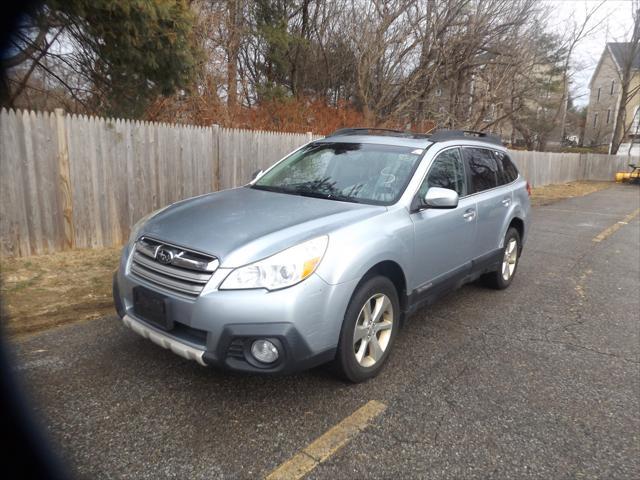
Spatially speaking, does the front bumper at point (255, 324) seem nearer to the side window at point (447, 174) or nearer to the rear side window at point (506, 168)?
the side window at point (447, 174)

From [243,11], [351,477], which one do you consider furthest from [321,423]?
[243,11]

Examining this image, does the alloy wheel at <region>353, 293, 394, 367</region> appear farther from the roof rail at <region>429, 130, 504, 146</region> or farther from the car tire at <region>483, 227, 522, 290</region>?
the car tire at <region>483, 227, 522, 290</region>

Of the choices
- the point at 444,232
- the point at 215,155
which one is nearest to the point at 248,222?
the point at 444,232

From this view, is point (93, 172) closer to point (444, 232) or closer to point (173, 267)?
point (173, 267)

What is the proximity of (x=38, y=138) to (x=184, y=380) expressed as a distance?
4.45 meters

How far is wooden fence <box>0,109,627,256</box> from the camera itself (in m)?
5.85

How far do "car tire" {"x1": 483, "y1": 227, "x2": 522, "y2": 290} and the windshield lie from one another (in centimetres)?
213

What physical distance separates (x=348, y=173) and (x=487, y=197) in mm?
1725

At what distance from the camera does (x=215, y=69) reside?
41.0 feet

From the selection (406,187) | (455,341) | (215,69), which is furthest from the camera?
(215,69)

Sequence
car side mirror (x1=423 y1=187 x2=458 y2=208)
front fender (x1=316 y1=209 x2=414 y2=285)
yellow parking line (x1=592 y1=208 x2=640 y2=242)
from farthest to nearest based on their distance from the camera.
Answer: yellow parking line (x1=592 y1=208 x2=640 y2=242) → car side mirror (x1=423 y1=187 x2=458 y2=208) → front fender (x1=316 y1=209 x2=414 y2=285)

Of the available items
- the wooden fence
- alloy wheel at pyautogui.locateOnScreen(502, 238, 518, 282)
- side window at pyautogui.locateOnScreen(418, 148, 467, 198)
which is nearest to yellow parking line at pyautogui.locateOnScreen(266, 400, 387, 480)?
side window at pyautogui.locateOnScreen(418, 148, 467, 198)

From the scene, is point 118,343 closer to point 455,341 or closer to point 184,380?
point 184,380

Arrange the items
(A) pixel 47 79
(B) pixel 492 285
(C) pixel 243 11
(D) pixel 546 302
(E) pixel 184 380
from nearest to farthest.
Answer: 1. (E) pixel 184 380
2. (D) pixel 546 302
3. (B) pixel 492 285
4. (A) pixel 47 79
5. (C) pixel 243 11
